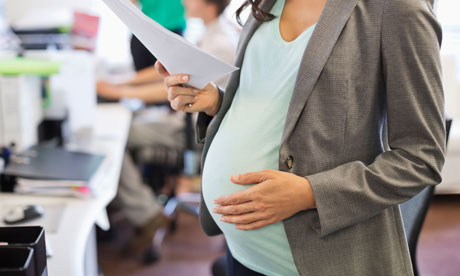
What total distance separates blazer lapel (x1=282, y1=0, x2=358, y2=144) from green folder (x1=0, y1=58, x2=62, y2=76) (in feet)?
4.57

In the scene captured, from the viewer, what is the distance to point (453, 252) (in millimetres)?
2852

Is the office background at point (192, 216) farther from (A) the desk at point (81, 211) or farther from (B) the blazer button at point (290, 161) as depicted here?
(B) the blazer button at point (290, 161)

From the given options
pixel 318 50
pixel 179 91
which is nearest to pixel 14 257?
pixel 179 91

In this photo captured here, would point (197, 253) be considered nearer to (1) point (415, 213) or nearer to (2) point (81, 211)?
(2) point (81, 211)

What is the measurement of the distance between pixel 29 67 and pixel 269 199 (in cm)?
143

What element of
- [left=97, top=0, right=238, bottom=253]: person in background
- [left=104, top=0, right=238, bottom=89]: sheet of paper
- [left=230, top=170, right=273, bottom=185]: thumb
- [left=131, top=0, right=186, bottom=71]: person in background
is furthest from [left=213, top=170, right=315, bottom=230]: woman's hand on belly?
[left=131, top=0, right=186, bottom=71]: person in background

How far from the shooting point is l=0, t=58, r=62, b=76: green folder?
6.12 ft

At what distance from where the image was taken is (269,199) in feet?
2.74

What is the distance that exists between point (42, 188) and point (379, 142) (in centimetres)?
109

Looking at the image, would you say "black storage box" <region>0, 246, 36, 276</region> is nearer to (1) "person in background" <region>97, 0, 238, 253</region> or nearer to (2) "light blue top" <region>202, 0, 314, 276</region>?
(2) "light blue top" <region>202, 0, 314, 276</region>

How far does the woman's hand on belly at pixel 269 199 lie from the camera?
0.83 m

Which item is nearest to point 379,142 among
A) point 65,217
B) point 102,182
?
point 65,217

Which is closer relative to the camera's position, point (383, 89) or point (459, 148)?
point (383, 89)

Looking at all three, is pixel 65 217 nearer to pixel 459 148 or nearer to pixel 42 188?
pixel 42 188
